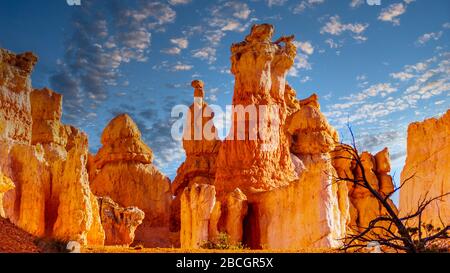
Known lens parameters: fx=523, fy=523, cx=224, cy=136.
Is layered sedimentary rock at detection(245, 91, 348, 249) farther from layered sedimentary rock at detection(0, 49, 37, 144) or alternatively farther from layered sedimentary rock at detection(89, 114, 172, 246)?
layered sedimentary rock at detection(0, 49, 37, 144)

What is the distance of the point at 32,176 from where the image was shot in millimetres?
15516

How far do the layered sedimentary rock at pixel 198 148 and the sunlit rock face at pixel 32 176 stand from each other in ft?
61.0

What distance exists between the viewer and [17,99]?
15891 mm

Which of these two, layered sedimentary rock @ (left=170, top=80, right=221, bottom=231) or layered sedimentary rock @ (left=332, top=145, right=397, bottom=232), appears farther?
layered sedimentary rock @ (left=170, top=80, right=221, bottom=231)

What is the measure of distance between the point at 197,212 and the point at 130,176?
10.3 metres

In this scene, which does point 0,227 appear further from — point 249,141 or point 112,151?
point 112,151

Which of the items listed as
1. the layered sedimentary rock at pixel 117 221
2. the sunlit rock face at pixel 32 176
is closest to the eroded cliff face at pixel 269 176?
the layered sedimentary rock at pixel 117 221

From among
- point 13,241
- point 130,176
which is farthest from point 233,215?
point 13,241

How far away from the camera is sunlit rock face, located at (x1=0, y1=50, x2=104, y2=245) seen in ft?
49.9

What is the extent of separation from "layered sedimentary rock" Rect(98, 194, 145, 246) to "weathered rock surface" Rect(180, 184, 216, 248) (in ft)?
7.00

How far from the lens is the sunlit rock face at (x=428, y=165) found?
16.8m

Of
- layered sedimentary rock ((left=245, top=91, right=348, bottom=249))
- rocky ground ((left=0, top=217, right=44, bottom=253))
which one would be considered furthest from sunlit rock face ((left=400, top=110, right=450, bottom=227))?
rocky ground ((left=0, top=217, right=44, bottom=253))

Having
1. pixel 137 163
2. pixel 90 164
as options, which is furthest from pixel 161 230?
pixel 90 164

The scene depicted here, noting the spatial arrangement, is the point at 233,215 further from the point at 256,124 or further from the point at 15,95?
the point at 15,95
